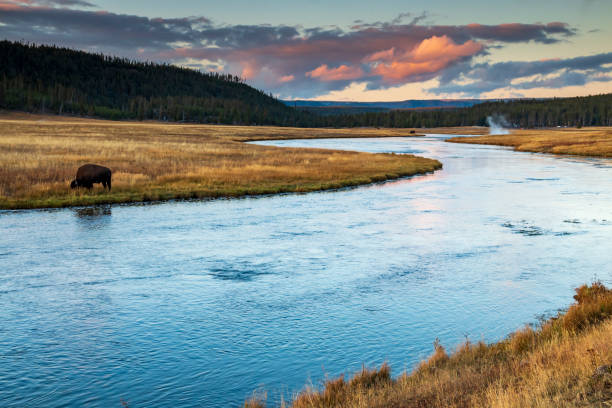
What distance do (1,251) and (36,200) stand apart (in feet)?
33.2

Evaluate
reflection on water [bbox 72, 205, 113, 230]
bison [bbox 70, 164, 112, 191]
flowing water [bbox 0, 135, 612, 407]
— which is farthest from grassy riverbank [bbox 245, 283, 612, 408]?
bison [bbox 70, 164, 112, 191]

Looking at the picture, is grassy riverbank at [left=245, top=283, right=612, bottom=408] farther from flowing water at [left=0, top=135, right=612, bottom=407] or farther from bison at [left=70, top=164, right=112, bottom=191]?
bison at [left=70, top=164, right=112, bottom=191]

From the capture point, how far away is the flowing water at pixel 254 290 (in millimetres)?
9055

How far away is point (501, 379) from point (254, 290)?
7.48 meters

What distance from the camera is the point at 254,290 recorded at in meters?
13.7

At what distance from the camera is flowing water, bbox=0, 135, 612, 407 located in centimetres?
905

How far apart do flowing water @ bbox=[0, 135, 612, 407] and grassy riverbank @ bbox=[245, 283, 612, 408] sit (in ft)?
2.84

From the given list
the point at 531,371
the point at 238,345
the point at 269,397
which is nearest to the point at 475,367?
the point at 531,371

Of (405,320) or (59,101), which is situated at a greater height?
(59,101)

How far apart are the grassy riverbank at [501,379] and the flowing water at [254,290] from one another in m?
0.87

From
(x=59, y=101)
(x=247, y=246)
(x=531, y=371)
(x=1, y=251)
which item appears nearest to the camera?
(x=531, y=371)

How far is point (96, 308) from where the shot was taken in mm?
12086

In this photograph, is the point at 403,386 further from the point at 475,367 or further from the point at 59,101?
the point at 59,101

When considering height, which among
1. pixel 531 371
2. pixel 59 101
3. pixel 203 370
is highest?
pixel 59 101
